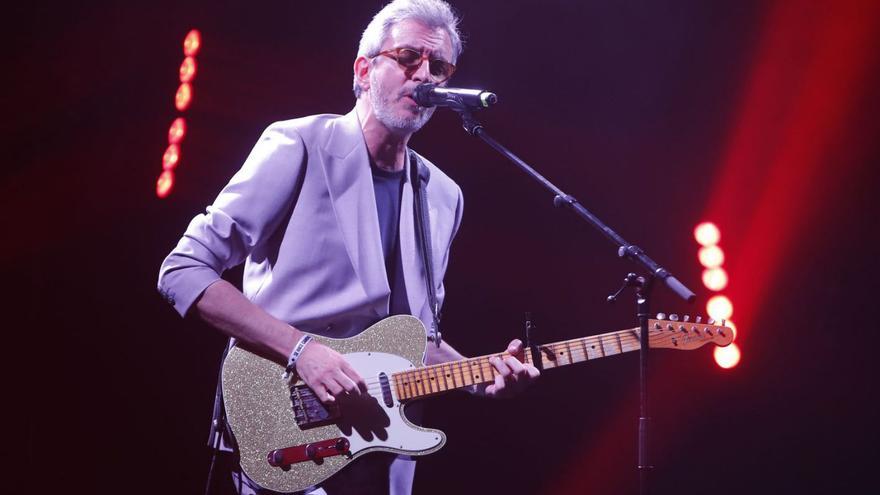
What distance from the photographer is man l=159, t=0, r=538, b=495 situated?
8.29ft

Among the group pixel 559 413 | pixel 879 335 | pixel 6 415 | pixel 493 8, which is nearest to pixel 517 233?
pixel 559 413

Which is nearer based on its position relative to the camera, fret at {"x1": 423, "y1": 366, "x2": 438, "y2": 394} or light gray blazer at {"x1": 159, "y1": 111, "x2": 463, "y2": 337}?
light gray blazer at {"x1": 159, "y1": 111, "x2": 463, "y2": 337}

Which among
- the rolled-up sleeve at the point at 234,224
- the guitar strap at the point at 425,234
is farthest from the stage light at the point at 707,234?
the rolled-up sleeve at the point at 234,224

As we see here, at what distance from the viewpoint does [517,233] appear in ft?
16.1

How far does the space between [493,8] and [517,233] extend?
154cm

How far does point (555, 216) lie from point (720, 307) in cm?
122

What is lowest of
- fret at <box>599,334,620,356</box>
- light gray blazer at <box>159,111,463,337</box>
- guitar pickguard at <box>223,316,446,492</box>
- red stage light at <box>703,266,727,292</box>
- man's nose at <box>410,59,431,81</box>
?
guitar pickguard at <box>223,316,446,492</box>

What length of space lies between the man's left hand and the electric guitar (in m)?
0.07

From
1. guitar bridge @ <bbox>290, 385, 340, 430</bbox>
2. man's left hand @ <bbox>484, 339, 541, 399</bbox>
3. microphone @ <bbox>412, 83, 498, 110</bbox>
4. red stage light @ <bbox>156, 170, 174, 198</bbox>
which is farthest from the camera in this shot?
red stage light @ <bbox>156, 170, 174, 198</bbox>

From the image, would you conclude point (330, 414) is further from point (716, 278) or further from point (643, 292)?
point (716, 278)

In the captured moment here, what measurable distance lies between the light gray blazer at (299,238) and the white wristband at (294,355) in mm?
163

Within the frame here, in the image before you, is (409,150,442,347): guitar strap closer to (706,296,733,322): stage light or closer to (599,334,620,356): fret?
(599,334,620,356): fret

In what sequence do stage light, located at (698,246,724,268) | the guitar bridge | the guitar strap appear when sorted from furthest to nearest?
stage light, located at (698,246,724,268)
the guitar strap
the guitar bridge

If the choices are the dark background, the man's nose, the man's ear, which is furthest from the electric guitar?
the dark background
